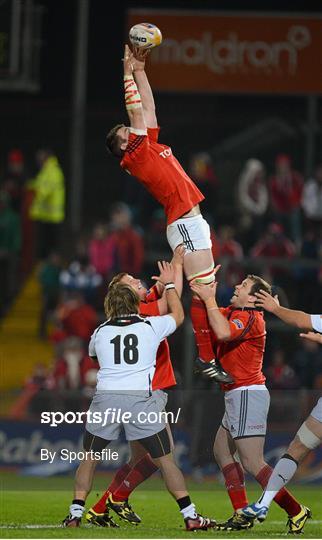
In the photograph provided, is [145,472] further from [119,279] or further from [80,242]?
[80,242]

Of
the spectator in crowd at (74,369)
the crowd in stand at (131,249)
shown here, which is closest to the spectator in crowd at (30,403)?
the spectator in crowd at (74,369)

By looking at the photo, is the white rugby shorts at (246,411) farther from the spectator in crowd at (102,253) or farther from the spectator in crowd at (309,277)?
the spectator in crowd at (102,253)

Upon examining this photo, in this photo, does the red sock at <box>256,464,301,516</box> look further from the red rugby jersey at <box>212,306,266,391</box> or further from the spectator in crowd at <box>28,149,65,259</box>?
the spectator in crowd at <box>28,149,65,259</box>

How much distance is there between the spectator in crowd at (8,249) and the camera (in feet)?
77.7

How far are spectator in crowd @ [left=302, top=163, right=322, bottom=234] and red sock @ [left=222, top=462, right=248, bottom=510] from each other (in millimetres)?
11283

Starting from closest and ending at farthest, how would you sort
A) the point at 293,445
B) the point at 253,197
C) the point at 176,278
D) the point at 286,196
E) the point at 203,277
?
the point at 293,445
the point at 176,278
the point at 203,277
the point at 286,196
the point at 253,197

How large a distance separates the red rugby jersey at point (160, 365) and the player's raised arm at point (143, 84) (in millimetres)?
1467

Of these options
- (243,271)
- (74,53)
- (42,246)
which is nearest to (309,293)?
(243,271)

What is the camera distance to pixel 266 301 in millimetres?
11414

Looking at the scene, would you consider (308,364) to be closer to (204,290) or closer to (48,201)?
(48,201)

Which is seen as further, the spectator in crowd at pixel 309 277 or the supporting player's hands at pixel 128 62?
the spectator in crowd at pixel 309 277

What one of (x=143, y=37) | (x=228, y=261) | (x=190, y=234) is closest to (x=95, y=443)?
(x=190, y=234)

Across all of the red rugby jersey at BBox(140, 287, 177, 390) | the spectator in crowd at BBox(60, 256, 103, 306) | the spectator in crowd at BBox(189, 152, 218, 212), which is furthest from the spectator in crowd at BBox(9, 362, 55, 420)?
the red rugby jersey at BBox(140, 287, 177, 390)

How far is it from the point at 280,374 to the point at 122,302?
9.44 meters
